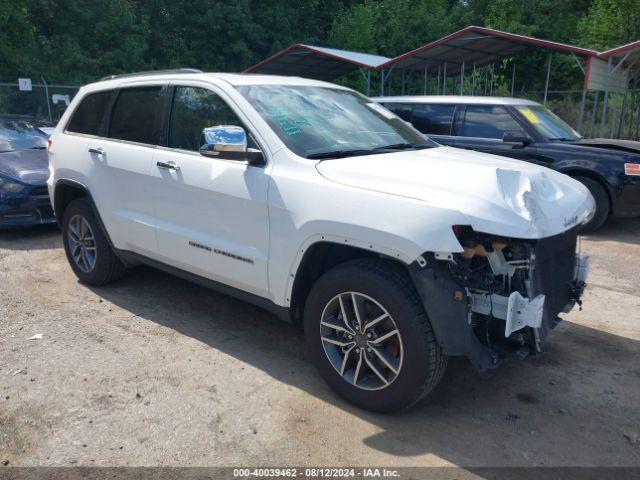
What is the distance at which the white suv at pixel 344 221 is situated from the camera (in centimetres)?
297

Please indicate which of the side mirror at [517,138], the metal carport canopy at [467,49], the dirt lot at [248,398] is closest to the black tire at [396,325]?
the dirt lot at [248,398]

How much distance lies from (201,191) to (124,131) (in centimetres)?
129

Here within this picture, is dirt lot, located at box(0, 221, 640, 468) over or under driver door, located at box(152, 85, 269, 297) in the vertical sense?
under

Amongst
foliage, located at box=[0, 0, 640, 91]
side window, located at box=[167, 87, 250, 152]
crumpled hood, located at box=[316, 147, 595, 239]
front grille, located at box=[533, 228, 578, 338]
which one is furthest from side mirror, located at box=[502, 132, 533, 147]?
foliage, located at box=[0, 0, 640, 91]

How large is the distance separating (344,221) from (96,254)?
2.95 m

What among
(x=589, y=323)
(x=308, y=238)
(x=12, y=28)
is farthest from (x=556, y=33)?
(x=308, y=238)

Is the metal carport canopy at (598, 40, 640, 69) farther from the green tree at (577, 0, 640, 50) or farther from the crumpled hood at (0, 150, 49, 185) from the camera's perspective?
the crumpled hood at (0, 150, 49, 185)

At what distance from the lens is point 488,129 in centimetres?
849

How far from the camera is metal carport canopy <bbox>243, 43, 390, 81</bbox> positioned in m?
16.6

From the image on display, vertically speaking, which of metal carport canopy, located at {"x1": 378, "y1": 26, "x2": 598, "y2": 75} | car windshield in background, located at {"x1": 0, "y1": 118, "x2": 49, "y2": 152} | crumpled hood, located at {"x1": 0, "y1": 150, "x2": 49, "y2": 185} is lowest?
crumpled hood, located at {"x1": 0, "y1": 150, "x2": 49, "y2": 185}

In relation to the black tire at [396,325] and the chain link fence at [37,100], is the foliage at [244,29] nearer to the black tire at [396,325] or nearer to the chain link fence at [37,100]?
the chain link fence at [37,100]

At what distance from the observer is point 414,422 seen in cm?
329

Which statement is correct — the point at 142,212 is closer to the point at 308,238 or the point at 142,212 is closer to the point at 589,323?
the point at 308,238

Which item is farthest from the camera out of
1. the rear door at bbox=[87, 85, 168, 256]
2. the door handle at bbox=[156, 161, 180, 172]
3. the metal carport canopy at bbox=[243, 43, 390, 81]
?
the metal carport canopy at bbox=[243, 43, 390, 81]
